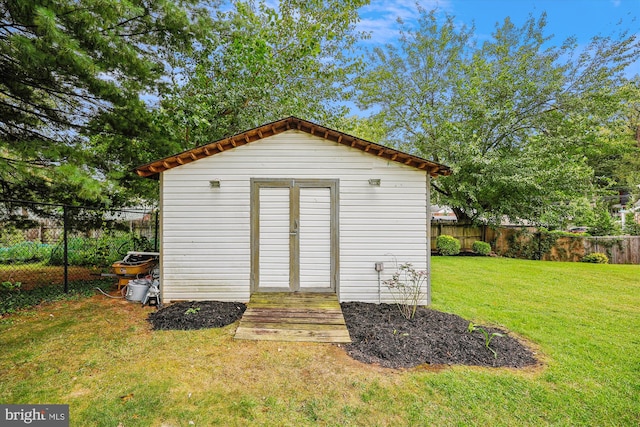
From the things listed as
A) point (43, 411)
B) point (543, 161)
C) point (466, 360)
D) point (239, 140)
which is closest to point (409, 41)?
point (543, 161)

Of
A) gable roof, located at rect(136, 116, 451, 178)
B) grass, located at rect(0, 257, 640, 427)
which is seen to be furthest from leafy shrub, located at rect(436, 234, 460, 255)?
gable roof, located at rect(136, 116, 451, 178)

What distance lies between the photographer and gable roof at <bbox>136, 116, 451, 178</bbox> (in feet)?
16.3

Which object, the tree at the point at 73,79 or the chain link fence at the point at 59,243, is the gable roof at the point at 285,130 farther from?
the chain link fence at the point at 59,243

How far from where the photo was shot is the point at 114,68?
5.31 metres

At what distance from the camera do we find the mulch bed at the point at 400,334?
3320 mm

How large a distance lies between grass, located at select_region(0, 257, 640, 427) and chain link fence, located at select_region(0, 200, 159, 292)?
9.58ft

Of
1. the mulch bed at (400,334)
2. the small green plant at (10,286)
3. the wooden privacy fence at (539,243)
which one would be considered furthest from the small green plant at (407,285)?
the wooden privacy fence at (539,243)

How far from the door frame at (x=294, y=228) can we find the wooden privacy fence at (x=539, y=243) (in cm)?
869

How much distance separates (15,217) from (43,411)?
19.7ft

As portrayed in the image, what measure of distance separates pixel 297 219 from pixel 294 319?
176 cm

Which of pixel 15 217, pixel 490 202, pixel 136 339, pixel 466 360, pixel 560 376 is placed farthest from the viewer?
pixel 490 202

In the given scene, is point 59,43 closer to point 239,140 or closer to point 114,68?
point 114,68

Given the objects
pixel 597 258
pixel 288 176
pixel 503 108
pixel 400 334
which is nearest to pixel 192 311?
pixel 288 176

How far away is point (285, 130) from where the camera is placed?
17.1 ft
